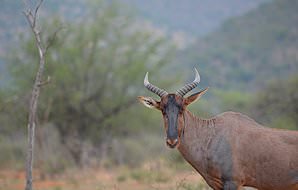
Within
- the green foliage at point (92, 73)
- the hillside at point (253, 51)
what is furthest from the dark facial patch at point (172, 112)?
the hillside at point (253, 51)

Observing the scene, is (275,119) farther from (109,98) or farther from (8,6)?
(8,6)

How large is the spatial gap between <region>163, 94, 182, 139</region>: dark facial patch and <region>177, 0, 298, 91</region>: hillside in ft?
149

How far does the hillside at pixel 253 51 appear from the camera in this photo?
56531mm

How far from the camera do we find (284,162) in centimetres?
938

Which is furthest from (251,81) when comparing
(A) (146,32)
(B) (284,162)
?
(B) (284,162)

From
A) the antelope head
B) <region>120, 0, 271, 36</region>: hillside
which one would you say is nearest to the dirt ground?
the antelope head

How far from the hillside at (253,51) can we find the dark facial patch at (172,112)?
4529 cm

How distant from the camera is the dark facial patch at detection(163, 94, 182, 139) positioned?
30.8 ft

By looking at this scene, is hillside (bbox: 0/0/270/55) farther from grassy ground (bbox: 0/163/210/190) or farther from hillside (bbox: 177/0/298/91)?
grassy ground (bbox: 0/163/210/190)

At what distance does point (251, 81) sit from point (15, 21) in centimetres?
2692

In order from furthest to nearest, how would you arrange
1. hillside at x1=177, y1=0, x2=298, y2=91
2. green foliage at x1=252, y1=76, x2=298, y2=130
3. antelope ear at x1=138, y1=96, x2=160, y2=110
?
hillside at x1=177, y1=0, x2=298, y2=91
green foliage at x1=252, y1=76, x2=298, y2=130
antelope ear at x1=138, y1=96, x2=160, y2=110

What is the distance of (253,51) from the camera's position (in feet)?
197

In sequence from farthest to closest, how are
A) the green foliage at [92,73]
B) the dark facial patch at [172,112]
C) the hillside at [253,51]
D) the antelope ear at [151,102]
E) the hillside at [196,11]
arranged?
the hillside at [196,11], the hillside at [253,51], the green foliage at [92,73], the antelope ear at [151,102], the dark facial patch at [172,112]

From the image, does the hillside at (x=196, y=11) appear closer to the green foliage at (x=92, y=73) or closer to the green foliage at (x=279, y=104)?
the green foliage at (x=279, y=104)
